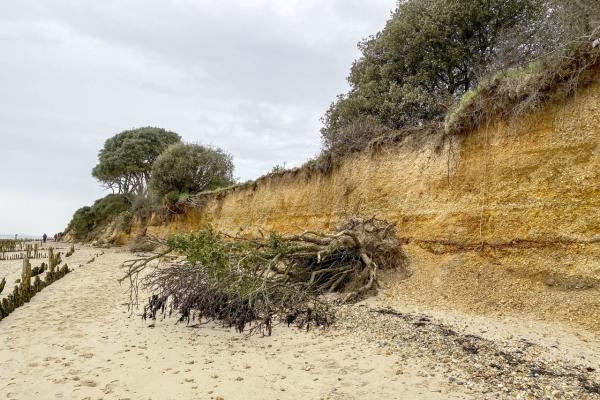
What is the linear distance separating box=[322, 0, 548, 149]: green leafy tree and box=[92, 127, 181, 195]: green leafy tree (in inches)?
1051

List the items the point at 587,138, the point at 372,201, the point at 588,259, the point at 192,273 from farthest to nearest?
the point at 372,201 < the point at 192,273 < the point at 587,138 < the point at 588,259

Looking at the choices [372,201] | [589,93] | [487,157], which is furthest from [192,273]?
[589,93]

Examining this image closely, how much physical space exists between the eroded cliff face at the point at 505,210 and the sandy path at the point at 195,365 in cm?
264

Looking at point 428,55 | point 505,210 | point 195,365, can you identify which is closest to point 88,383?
point 195,365

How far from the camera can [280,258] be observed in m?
8.00

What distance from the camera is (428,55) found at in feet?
43.0

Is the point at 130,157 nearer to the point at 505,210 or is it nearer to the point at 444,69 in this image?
the point at 444,69

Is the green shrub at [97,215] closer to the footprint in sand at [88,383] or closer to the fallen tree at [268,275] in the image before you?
the fallen tree at [268,275]

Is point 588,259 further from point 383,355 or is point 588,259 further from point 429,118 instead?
point 429,118

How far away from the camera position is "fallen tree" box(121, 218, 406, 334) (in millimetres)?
6312

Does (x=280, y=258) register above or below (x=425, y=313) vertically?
above

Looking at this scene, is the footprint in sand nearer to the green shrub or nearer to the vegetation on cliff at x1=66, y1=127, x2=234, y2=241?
the vegetation on cliff at x1=66, y1=127, x2=234, y2=241

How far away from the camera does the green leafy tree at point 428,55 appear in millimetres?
12219

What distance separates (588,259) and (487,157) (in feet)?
9.05
